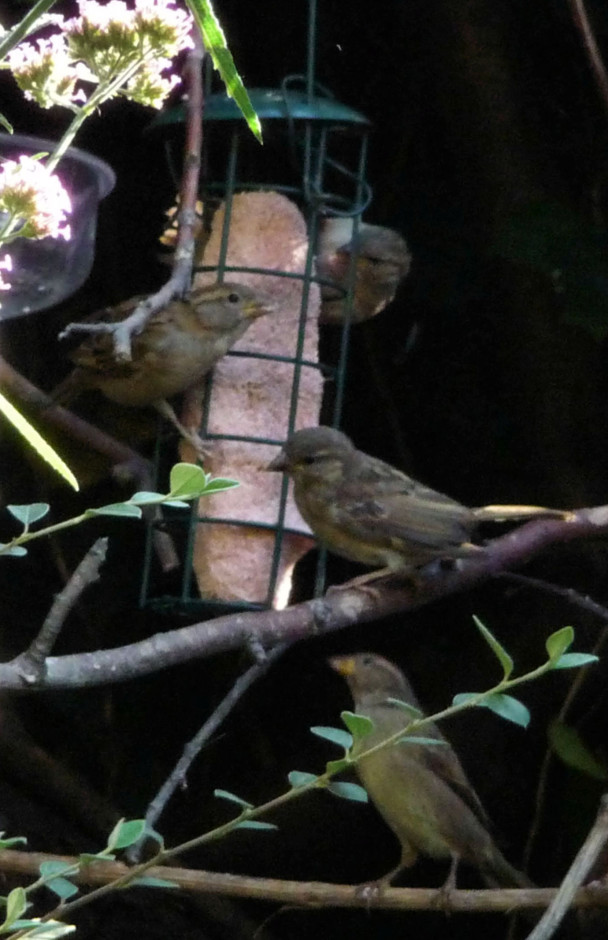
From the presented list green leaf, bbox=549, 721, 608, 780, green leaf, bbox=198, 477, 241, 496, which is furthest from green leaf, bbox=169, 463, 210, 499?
green leaf, bbox=549, 721, 608, 780

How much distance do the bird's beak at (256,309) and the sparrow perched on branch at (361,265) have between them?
0.26 metres

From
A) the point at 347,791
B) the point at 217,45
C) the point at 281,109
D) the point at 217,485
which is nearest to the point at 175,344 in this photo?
the point at 281,109

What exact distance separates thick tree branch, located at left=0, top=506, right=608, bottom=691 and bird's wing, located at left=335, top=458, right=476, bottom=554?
3.3 inches

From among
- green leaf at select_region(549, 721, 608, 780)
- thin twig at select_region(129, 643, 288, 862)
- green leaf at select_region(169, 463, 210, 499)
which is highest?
green leaf at select_region(169, 463, 210, 499)

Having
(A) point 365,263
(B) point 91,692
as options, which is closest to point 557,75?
(A) point 365,263

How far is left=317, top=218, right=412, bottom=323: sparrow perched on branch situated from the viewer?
3.45 m

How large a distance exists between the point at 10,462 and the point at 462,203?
4.43 ft

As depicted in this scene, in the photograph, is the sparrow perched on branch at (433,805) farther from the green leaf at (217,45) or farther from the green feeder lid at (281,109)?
the green leaf at (217,45)

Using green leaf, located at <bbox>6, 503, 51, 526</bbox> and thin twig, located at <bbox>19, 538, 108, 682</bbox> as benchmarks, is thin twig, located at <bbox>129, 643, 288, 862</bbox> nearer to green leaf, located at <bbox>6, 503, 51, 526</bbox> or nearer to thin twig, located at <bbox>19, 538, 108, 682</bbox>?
thin twig, located at <bbox>19, 538, 108, 682</bbox>

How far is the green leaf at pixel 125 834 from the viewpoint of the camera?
5.20ft

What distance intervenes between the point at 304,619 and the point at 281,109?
3.40ft

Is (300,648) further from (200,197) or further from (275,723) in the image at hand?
(200,197)

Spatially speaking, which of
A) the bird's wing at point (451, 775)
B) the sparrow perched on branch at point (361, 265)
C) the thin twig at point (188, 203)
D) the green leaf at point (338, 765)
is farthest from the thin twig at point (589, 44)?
the green leaf at point (338, 765)

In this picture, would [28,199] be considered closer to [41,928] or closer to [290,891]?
[41,928]
